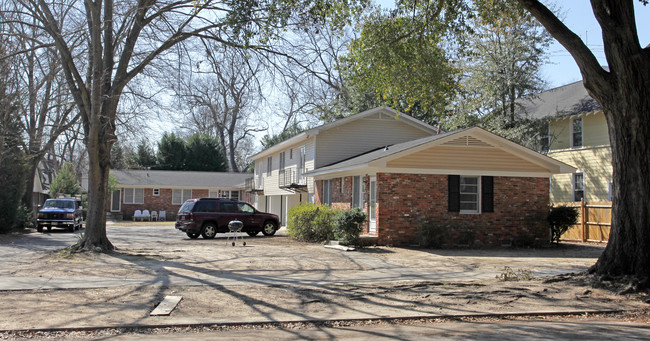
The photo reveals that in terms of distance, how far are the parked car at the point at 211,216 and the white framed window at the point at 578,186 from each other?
16.4 meters

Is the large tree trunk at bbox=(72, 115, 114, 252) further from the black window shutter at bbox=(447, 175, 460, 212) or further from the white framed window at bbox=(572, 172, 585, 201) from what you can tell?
the white framed window at bbox=(572, 172, 585, 201)

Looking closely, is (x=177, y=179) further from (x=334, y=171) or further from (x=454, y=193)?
(x=454, y=193)

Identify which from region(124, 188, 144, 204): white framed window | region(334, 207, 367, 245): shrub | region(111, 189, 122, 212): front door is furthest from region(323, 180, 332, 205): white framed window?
region(111, 189, 122, 212): front door

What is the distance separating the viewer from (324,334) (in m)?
7.01

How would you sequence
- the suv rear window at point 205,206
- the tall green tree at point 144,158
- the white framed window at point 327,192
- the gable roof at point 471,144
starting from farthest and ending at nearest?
the tall green tree at point 144,158 < the white framed window at point 327,192 < the suv rear window at point 205,206 < the gable roof at point 471,144

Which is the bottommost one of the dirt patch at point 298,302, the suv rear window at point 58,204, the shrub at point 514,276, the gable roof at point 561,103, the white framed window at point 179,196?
the dirt patch at point 298,302

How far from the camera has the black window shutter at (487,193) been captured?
64.3 feet

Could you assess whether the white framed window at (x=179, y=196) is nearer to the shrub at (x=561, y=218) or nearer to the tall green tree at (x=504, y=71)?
the tall green tree at (x=504, y=71)

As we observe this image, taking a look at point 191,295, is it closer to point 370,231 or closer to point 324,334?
point 324,334

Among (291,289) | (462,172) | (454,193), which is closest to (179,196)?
(454,193)

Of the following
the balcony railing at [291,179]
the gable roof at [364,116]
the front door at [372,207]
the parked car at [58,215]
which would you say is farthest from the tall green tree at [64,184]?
the front door at [372,207]

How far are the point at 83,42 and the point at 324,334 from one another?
1371 cm

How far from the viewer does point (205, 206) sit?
23.2m

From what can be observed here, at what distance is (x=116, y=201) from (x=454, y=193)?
33.7 m
